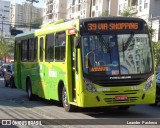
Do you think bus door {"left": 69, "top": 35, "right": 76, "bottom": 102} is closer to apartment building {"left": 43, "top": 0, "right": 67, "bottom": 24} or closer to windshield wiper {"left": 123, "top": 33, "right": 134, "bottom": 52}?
windshield wiper {"left": 123, "top": 33, "right": 134, "bottom": 52}

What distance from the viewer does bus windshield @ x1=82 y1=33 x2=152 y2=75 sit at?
1238 cm

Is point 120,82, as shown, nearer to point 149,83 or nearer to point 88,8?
point 149,83

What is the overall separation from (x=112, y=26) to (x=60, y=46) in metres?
2.28

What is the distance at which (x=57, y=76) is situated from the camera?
14555 mm

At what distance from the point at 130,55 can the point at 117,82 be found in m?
0.94

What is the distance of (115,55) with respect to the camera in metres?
12.5

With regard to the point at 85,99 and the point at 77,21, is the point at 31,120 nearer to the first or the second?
the point at 85,99

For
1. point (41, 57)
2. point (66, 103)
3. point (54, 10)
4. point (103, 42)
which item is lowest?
point (66, 103)

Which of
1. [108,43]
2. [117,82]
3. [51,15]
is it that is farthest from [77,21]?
[51,15]

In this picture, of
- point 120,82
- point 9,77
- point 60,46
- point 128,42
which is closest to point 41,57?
point 60,46

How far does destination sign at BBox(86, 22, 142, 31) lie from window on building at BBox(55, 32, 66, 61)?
153 centimetres

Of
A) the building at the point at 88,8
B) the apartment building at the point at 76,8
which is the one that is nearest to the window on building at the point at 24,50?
the apartment building at the point at 76,8

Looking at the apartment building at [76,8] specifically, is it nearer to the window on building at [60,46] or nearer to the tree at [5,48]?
the tree at [5,48]

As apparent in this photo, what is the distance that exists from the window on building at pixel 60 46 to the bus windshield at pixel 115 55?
59.7 inches
